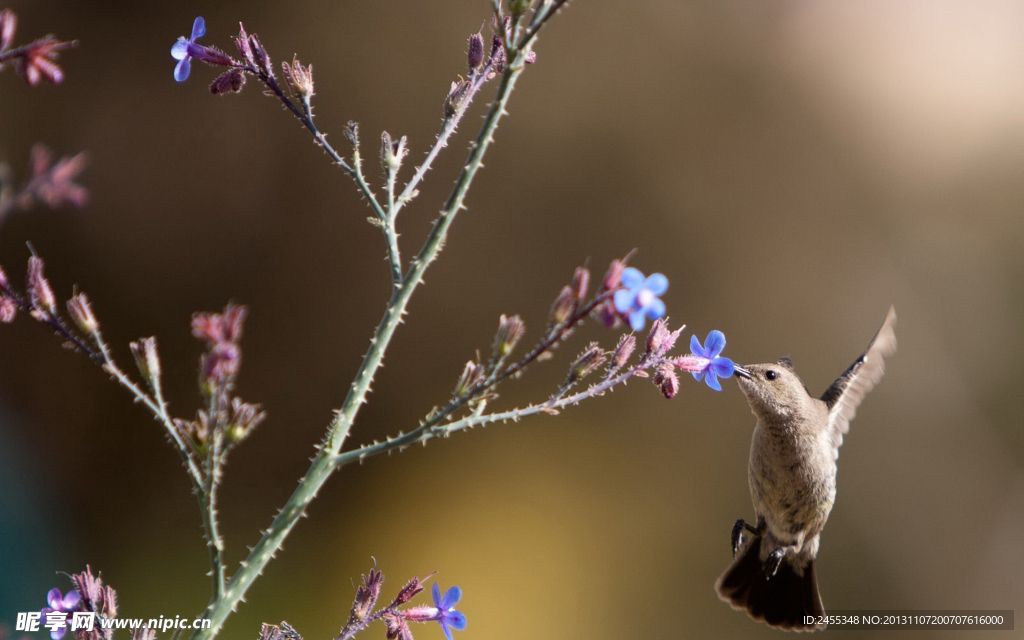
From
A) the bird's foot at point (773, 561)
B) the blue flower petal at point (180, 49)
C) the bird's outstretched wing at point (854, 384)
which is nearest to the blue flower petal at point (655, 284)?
the blue flower petal at point (180, 49)

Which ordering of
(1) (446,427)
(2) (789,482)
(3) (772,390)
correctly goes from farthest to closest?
(2) (789,482) → (3) (772,390) → (1) (446,427)

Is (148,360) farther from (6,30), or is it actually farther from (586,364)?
(586,364)

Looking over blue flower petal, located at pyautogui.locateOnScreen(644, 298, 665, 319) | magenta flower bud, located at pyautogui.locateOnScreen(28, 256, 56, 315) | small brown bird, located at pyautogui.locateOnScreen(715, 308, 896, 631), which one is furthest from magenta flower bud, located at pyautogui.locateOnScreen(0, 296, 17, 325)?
small brown bird, located at pyautogui.locateOnScreen(715, 308, 896, 631)

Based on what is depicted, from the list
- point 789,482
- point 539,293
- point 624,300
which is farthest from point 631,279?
point 539,293

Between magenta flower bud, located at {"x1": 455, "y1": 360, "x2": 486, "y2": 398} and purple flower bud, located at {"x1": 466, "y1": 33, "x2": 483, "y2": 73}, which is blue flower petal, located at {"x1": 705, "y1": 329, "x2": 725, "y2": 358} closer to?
magenta flower bud, located at {"x1": 455, "y1": 360, "x2": 486, "y2": 398}

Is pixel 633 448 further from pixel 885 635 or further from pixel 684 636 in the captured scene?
pixel 885 635

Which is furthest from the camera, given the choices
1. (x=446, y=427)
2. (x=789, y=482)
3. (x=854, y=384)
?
(x=854, y=384)

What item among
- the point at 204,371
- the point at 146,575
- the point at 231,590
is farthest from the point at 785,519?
the point at 146,575
